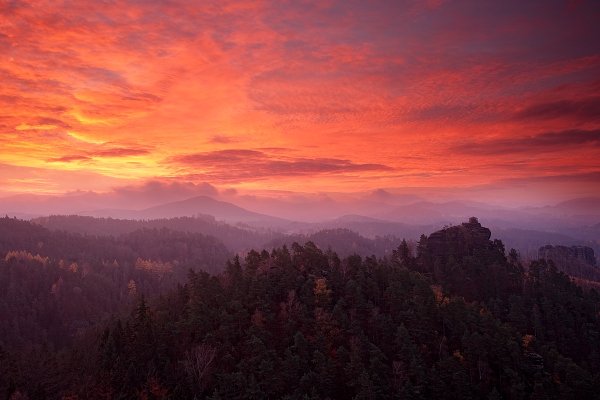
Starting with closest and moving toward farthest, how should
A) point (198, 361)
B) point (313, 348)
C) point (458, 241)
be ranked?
point (198, 361)
point (313, 348)
point (458, 241)

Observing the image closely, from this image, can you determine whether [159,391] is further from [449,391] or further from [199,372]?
[449,391]

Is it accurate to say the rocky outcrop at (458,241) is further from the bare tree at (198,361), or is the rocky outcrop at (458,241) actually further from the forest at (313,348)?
the bare tree at (198,361)

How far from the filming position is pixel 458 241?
168 m

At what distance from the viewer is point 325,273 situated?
317 ft

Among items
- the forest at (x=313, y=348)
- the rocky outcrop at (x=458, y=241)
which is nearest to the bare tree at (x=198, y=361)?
the forest at (x=313, y=348)

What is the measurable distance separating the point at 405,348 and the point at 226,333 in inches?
1438

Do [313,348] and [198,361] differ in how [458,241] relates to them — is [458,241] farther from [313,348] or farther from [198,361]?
[198,361]

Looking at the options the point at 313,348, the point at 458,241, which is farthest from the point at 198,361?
the point at 458,241

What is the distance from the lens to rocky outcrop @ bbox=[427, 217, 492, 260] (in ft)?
531

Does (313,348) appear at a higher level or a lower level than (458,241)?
lower

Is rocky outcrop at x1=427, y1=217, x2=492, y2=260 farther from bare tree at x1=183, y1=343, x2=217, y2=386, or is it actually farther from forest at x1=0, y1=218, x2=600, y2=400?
bare tree at x1=183, y1=343, x2=217, y2=386

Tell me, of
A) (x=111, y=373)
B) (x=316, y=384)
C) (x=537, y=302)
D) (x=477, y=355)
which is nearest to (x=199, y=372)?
(x=111, y=373)

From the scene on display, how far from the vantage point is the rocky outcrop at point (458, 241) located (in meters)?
162

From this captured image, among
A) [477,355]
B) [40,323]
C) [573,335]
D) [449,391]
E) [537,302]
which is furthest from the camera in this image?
[40,323]
